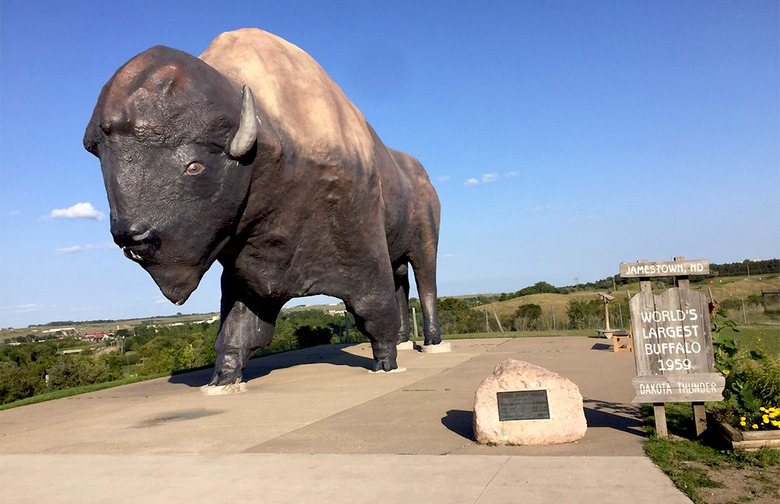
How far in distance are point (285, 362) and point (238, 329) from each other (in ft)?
15.0

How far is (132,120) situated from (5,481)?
10.8 feet

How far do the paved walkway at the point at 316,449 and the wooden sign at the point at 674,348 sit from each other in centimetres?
53

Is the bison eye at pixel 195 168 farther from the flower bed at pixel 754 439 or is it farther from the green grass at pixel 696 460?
the flower bed at pixel 754 439

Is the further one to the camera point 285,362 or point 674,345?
Result: point 285,362

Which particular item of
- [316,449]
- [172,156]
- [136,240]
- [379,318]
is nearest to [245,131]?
[172,156]

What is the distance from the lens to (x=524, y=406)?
521cm

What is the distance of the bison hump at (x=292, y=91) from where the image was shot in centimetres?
768

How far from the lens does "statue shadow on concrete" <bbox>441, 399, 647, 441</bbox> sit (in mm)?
5715

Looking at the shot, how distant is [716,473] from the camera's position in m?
4.20

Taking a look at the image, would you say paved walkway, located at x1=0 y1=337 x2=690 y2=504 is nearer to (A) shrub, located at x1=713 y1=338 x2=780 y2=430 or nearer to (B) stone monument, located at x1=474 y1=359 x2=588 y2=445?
(B) stone monument, located at x1=474 y1=359 x2=588 y2=445

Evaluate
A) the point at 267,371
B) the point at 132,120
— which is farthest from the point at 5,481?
the point at 267,371

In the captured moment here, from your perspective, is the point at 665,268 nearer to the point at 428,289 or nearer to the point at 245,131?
the point at 245,131

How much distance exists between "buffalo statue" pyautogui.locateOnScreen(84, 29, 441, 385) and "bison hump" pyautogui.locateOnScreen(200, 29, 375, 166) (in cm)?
2

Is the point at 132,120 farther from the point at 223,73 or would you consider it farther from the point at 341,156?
the point at 341,156
